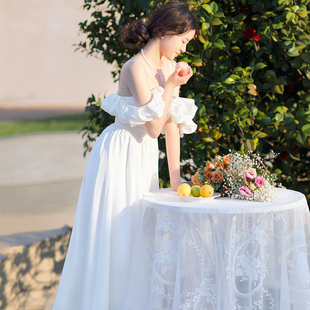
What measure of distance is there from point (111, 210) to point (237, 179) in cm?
59

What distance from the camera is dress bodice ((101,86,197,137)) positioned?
1788 millimetres

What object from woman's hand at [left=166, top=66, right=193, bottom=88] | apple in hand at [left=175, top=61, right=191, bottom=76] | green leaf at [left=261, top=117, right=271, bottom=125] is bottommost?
woman's hand at [left=166, top=66, right=193, bottom=88]

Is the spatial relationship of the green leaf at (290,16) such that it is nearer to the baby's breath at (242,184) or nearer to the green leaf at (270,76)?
the green leaf at (270,76)

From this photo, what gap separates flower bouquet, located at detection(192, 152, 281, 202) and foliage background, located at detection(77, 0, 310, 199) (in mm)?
526

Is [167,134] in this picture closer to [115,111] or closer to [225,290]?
[115,111]

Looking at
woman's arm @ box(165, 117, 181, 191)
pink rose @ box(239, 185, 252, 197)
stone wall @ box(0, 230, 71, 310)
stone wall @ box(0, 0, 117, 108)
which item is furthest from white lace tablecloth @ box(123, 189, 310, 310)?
stone wall @ box(0, 0, 117, 108)

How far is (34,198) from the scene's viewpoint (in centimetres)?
581

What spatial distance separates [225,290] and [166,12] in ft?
4.06

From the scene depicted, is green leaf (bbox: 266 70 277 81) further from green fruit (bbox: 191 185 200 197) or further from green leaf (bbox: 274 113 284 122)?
green fruit (bbox: 191 185 200 197)

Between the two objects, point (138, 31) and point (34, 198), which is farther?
point (34, 198)

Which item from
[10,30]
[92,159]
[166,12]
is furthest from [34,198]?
[10,30]

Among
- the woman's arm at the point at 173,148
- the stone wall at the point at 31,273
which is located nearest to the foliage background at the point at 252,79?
the woman's arm at the point at 173,148

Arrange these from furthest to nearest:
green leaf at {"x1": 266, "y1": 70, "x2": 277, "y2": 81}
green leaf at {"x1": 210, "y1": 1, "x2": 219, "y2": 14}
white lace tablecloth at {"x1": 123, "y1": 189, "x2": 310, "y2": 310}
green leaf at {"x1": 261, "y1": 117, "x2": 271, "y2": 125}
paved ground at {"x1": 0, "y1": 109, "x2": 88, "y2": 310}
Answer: paved ground at {"x1": 0, "y1": 109, "x2": 88, "y2": 310} → green leaf at {"x1": 266, "y1": 70, "x2": 277, "y2": 81} → green leaf at {"x1": 261, "y1": 117, "x2": 271, "y2": 125} → green leaf at {"x1": 210, "y1": 1, "x2": 219, "y2": 14} → white lace tablecloth at {"x1": 123, "y1": 189, "x2": 310, "y2": 310}

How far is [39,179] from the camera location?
832 cm
